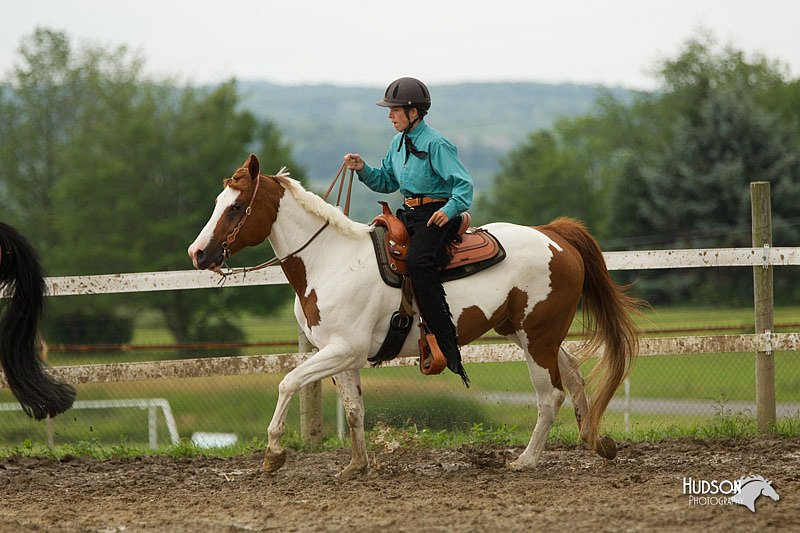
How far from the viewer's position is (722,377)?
1265 cm

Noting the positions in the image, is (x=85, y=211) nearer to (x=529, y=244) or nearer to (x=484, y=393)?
(x=484, y=393)

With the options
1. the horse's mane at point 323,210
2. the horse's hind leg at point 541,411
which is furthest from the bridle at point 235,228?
the horse's hind leg at point 541,411

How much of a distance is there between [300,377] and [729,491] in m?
2.65

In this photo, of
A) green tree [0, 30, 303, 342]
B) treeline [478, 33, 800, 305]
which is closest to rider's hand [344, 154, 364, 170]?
treeline [478, 33, 800, 305]

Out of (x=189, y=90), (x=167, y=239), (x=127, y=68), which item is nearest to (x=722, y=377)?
(x=167, y=239)

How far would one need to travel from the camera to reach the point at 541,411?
648cm

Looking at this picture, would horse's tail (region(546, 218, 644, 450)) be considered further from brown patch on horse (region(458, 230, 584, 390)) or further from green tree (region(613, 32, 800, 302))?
green tree (region(613, 32, 800, 302))

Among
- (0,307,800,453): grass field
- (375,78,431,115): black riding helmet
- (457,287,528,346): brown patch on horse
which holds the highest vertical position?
(375,78,431,115): black riding helmet

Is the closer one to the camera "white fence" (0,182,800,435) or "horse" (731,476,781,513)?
"horse" (731,476,781,513)

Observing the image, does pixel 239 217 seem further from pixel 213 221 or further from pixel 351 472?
pixel 351 472

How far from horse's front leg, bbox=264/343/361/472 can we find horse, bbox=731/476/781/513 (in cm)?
244

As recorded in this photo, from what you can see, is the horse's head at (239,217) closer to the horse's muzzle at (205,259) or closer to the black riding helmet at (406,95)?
the horse's muzzle at (205,259)

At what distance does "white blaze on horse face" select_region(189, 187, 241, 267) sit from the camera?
18.8 ft

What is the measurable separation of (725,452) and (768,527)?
2.53 metres
